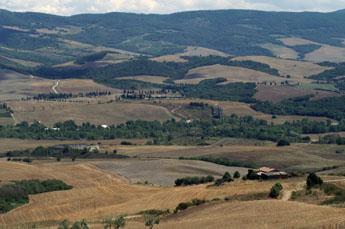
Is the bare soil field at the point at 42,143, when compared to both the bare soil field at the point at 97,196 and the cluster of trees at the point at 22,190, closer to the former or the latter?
the bare soil field at the point at 97,196

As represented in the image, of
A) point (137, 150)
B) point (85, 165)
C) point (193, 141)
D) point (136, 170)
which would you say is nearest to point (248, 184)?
point (136, 170)

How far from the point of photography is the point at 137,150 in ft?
512

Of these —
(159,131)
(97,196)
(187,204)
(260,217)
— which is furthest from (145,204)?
(159,131)

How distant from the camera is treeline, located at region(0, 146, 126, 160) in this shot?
147 meters

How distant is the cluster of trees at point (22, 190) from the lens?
94150mm

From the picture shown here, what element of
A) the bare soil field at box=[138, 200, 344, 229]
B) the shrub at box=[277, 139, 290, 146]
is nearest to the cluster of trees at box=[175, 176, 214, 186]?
the bare soil field at box=[138, 200, 344, 229]

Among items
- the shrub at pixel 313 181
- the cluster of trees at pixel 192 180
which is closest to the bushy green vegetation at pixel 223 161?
the cluster of trees at pixel 192 180

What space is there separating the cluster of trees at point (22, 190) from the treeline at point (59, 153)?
117ft

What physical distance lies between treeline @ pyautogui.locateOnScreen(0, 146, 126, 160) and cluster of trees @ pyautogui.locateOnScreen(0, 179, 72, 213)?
35.8 meters

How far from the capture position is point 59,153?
152 m

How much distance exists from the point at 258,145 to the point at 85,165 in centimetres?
4786

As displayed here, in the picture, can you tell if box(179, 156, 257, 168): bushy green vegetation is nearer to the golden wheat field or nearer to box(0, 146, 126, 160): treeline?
box(0, 146, 126, 160): treeline

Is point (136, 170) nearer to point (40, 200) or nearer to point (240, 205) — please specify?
point (40, 200)

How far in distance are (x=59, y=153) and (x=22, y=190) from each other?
51.7 meters
